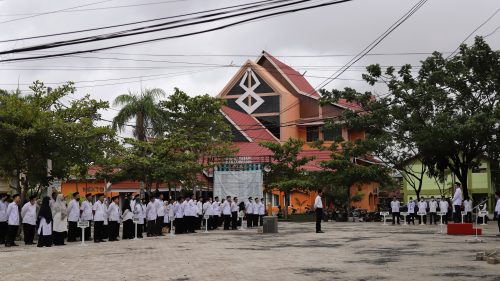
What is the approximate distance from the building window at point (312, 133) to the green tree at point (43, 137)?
26.8 m

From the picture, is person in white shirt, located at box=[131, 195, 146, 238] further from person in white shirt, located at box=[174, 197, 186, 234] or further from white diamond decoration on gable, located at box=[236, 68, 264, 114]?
white diamond decoration on gable, located at box=[236, 68, 264, 114]

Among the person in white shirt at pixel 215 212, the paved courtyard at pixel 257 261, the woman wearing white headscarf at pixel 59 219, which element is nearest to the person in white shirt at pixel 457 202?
the paved courtyard at pixel 257 261

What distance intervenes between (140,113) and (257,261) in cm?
2533

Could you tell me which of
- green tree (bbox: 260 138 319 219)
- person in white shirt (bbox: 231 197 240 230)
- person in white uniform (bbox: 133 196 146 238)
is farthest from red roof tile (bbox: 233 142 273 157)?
person in white uniform (bbox: 133 196 146 238)

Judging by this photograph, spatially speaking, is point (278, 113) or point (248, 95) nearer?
point (278, 113)

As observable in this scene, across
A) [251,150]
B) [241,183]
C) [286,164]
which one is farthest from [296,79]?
[241,183]

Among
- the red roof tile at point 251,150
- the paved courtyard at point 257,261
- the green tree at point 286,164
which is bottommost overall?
the paved courtyard at point 257,261

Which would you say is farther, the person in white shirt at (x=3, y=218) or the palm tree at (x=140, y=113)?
the palm tree at (x=140, y=113)

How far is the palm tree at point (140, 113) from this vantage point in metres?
38.9

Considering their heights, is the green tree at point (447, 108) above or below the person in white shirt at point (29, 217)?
above

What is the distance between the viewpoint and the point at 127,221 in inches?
962

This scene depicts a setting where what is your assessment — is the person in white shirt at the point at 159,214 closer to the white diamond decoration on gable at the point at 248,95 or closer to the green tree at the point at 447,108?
the green tree at the point at 447,108

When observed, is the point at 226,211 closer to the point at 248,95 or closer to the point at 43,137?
the point at 43,137

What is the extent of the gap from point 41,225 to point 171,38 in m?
10.1
